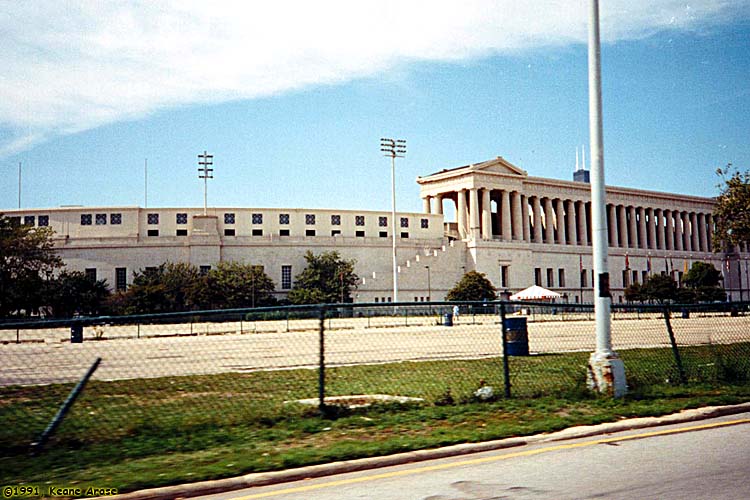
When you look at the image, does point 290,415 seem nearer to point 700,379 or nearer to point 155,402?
point 155,402

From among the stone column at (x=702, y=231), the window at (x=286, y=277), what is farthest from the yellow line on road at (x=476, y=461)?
the stone column at (x=702, y=231)

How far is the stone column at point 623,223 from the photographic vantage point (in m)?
152

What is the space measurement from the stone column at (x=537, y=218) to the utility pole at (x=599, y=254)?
129812 millimetres

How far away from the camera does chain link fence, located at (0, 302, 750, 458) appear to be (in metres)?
10.6

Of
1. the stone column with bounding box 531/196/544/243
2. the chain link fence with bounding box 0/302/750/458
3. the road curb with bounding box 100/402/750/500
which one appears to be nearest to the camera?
the road curb with bounding box 100/402/750/500

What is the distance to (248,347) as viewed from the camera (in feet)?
39.9

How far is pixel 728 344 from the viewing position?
18688 millimetres

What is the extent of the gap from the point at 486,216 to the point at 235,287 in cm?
5055

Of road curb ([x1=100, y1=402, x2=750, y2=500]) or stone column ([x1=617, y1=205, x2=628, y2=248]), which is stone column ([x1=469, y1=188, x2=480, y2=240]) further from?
road curb ([x1=100, y1=402, x2=750, y2=500])

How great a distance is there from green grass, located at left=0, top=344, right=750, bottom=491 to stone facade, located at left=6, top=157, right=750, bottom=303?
94.1 m

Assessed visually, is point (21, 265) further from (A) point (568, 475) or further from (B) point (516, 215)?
(A) point (568, 475)

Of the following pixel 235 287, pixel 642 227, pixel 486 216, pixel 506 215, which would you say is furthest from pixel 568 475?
pixel 642 227

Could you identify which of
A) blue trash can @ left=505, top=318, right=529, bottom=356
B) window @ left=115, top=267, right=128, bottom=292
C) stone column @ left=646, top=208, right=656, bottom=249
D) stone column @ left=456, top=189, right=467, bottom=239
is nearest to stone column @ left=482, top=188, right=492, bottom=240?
stone column @ left=456, top=189, right=467, bottom=239

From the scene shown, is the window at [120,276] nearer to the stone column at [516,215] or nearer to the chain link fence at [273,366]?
the stone column at [516,215]
